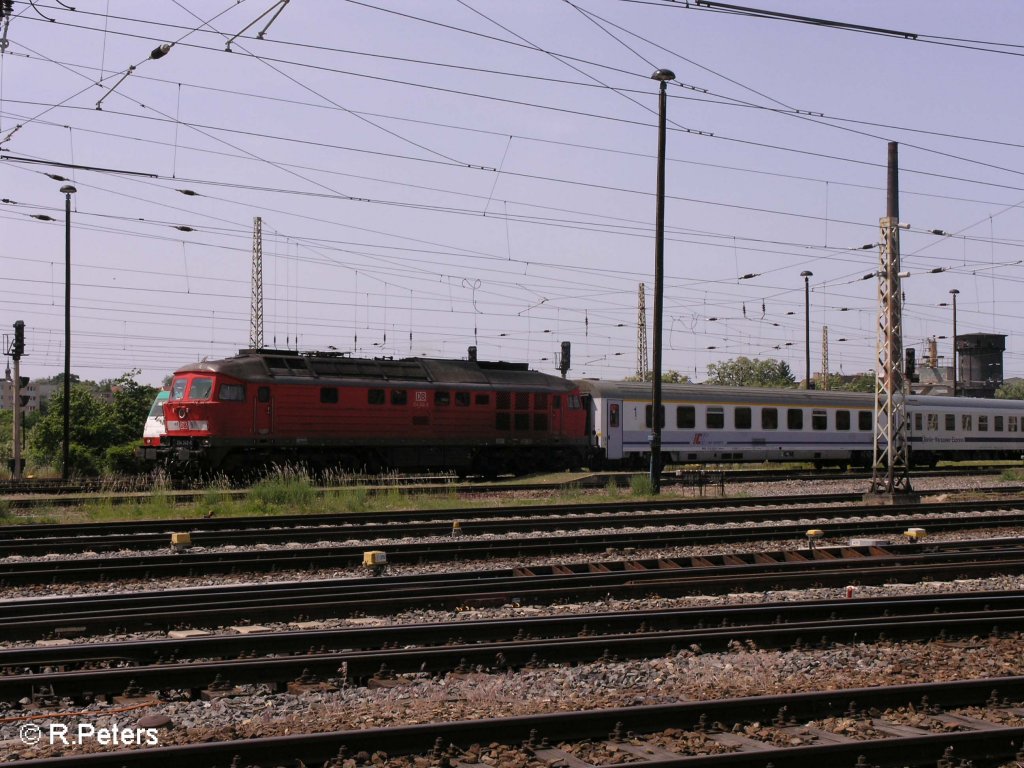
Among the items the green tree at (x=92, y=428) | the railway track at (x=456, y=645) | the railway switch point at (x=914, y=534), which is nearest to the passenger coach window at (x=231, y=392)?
the green tree at (x=92, y=428)

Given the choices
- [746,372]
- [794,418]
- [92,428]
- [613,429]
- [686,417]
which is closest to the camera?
[613,429]

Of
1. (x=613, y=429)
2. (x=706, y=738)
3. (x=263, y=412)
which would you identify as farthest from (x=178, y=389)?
(x=706, y=738)

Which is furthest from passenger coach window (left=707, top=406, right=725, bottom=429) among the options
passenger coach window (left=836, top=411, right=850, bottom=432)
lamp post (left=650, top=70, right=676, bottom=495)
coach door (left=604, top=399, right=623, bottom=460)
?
lamp post (left=650, top=70, right=676, bottom=495)

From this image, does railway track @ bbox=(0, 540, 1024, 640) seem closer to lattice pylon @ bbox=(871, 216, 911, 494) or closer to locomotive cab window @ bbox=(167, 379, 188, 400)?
lattice pylon @ bbox=(871, 216, 911, 494)

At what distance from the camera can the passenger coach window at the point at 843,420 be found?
Result: 35625 mm

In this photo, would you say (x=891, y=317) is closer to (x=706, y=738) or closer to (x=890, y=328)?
(x=890, y=328)

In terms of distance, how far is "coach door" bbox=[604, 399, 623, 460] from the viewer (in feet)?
102

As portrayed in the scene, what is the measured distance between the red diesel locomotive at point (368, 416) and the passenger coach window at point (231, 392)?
2 cm

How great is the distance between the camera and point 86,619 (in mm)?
8492

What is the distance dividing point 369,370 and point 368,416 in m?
1.35

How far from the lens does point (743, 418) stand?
109ft

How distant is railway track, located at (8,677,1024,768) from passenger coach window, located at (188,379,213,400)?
19.4 m

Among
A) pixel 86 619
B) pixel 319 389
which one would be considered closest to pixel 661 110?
pixel 319 389

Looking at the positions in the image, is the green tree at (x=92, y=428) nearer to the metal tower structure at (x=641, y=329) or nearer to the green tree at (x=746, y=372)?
the metal tower structure at (x=641, y=329)
